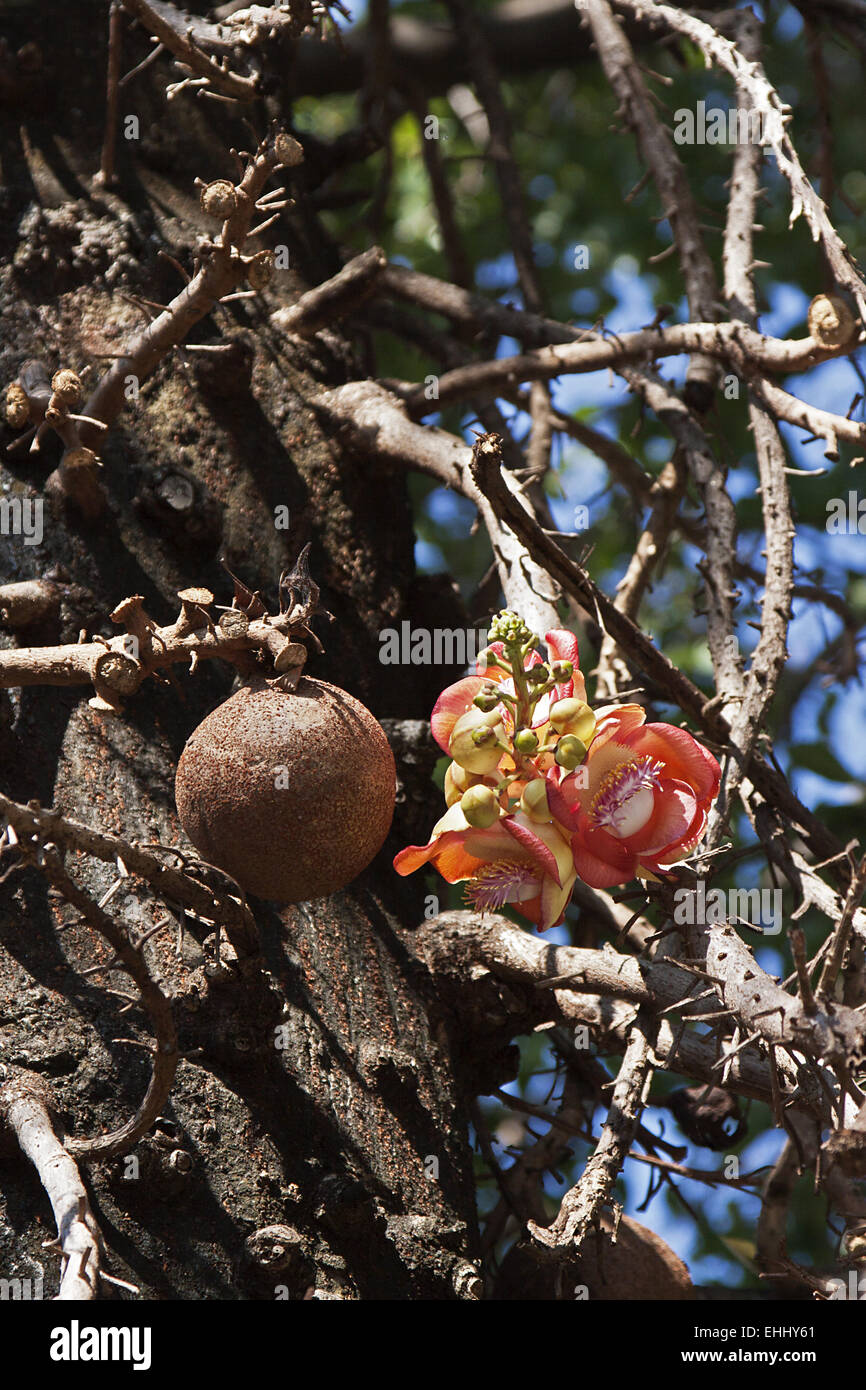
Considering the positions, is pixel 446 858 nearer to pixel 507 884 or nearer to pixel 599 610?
pixel 507 884

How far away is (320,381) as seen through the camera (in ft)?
10.8

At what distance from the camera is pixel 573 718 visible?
1962mm

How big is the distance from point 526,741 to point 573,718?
3.3 inches

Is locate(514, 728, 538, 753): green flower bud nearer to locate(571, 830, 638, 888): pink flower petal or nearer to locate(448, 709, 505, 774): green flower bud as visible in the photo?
locate(448, 709, 505, 774): green flower bud

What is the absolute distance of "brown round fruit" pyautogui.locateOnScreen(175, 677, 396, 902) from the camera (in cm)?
192

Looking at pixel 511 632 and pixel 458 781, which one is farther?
pixel 458 781

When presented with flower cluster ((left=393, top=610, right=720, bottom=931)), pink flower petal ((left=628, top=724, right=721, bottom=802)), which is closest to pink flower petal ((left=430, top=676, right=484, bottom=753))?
flower cluster ((left=393, top=610, right=720, bottom=931))

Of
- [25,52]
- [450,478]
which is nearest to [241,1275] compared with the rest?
[450,478]

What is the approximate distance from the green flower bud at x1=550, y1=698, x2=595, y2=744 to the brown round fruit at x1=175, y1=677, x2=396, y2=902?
0.93 ft

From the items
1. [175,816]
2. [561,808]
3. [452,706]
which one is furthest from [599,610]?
[175,816]

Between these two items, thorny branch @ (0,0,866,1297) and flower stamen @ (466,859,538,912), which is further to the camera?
flower stamen @ (466,859,538,912)

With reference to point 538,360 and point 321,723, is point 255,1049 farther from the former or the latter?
point 538,360

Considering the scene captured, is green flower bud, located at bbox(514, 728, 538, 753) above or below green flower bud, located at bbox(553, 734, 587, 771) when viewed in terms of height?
above
